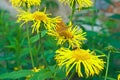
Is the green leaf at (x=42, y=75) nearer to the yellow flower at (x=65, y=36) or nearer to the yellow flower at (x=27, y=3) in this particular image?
the yellow flower at (x=65, y=36)

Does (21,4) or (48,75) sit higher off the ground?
(21,4)

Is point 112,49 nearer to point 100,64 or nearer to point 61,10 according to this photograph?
point 100,64

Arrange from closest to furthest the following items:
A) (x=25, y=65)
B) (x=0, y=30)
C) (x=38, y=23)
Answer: (x=38, y=23) → (x=25, y=65) → (x=0, y=30)

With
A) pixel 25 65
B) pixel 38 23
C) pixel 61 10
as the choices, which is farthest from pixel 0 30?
pixel 61 10

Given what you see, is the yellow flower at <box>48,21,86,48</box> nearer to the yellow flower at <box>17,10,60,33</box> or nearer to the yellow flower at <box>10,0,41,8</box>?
the yellow flower at <box>17,10,60,33</box>

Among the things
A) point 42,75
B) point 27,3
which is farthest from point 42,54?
point 27,3

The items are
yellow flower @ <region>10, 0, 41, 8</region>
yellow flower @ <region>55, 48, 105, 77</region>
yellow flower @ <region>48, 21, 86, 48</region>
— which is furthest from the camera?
yellow flower @ <region>10, 0, 41, 8</region>

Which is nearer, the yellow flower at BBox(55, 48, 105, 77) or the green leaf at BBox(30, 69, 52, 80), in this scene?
the yellow flower at BBox(55, 48, 105, 77)

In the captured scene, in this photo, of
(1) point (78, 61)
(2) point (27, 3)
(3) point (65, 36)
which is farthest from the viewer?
(2) point (27, 3)

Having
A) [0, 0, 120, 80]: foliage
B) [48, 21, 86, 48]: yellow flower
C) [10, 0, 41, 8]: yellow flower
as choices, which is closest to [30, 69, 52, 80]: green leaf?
[0, 0, 120, 80]: foliage

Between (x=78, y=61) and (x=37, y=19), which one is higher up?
(x=37, y=19)

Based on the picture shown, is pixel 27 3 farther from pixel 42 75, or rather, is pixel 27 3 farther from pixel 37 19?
pixel 42 75
